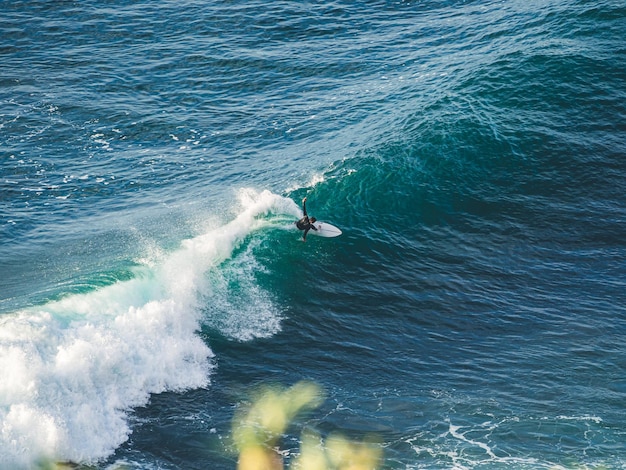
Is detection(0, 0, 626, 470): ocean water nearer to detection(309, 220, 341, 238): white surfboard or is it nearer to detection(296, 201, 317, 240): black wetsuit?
detection(309, 220, 341, 238): white surfboard

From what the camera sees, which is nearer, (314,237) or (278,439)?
(278,439)

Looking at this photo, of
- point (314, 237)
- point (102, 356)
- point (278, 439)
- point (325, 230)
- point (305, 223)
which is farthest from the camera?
point (314, 237)

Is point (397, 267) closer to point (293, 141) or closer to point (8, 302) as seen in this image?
point (293, 141)

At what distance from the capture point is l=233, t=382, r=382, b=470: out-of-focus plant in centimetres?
3597

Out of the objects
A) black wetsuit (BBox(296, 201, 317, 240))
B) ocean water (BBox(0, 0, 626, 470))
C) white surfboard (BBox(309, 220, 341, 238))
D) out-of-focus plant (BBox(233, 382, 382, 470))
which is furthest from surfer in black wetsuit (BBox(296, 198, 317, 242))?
out-of-focus plant (BBox(233, 382, 382, 470))

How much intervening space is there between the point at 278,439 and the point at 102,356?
9302mm

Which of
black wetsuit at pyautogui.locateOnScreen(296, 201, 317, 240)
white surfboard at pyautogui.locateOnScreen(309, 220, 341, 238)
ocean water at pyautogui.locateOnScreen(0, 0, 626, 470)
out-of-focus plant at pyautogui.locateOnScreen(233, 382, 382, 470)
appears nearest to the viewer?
out-of-focus plant at pyautogui.locateOnScreen(233, 382, 382, 470)

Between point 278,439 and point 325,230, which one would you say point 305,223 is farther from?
point 278,439

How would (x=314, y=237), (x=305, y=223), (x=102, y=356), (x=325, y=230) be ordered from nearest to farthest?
(x=102, y=356) → (x=305, y=223) → (x=325, y=230) → (x=314, y=237)

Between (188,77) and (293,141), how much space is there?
1456 centimetres

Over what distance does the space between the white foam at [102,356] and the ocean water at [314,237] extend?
125 millimetres

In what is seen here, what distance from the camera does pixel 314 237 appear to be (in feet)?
171

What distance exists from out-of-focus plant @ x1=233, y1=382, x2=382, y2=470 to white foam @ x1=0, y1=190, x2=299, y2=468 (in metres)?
3.73

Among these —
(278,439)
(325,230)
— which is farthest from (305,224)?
(278,439)
